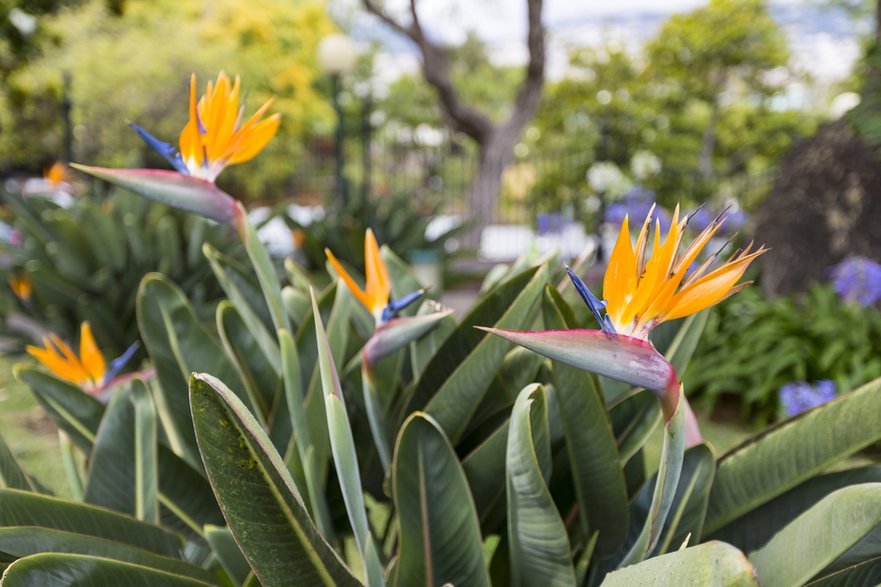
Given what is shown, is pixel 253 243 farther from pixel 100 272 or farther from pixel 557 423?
pixel 100 272

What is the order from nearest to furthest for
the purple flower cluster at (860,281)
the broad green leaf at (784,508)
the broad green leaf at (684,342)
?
the broad green leaf at (784,508)
the broad green leaf at (684,342)
the purple flower cluster at (860,281)

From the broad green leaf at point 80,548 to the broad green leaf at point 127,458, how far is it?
143mm

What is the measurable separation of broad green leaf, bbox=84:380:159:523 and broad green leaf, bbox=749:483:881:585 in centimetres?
66

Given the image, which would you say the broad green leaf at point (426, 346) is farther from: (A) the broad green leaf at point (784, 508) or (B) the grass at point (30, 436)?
(B) the grass at point (30, 436)

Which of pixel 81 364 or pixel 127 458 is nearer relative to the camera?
pixel 127 458

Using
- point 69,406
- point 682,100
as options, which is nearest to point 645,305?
point 69,406

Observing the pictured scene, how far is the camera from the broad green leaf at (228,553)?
79 cm

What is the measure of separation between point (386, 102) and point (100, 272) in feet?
53.1

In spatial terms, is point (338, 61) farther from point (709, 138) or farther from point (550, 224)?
point (709, 138)

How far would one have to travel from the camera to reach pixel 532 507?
72 cm

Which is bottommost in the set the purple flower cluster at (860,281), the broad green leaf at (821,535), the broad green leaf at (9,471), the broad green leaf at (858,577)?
the purple flower cluster at (860,281)

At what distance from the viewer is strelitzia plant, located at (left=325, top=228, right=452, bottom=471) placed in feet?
2.56

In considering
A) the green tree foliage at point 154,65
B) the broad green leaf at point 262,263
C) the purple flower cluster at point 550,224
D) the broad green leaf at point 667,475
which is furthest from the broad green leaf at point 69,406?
the green tree foliage at point 154,65

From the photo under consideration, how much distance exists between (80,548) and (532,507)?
0.42 meters
